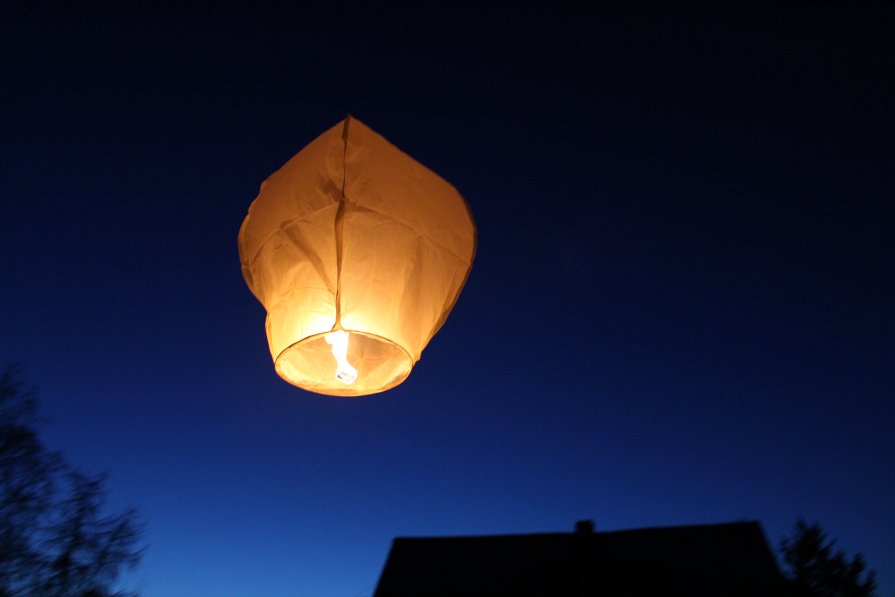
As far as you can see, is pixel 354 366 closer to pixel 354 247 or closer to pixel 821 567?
pixel 354 247

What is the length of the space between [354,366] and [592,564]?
6.62 meters

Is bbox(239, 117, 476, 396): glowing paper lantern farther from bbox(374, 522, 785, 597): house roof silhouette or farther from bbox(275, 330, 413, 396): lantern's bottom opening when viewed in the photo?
bbox(374, 522, 785, 597): house roof silhouette

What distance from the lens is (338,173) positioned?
4.93 feet

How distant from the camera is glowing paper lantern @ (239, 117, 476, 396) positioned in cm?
143

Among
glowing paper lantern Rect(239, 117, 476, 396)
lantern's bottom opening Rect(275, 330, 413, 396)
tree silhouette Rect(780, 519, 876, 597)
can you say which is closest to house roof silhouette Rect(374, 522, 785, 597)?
lantern's bottom opening Rect(275, 330, 413, 396)

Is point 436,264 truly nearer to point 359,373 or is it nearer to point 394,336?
point 394,336

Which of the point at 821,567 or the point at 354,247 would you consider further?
the point at 821,567

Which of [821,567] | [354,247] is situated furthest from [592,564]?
[821,567]

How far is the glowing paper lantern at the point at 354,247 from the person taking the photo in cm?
143

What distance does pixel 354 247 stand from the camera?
1.45m

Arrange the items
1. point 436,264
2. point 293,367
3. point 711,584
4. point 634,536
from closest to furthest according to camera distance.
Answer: point 436,264
point 293,367
point 711,584
point 634,536

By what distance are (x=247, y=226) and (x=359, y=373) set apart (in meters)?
0.54

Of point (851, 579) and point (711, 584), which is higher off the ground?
point (851, 579)

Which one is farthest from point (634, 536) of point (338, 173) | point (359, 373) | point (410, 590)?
point (338, 173)
